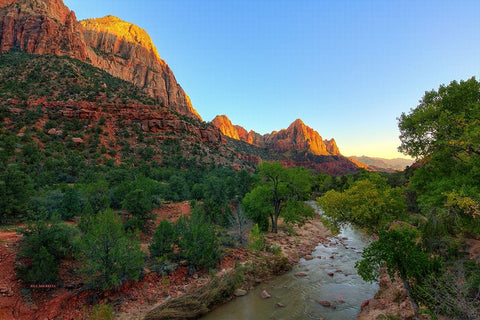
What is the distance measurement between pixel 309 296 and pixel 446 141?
10.6m

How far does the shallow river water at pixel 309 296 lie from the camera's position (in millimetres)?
11289

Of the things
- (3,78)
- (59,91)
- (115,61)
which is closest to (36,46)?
(3,78)

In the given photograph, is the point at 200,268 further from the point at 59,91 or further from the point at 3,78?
the point at 3,78

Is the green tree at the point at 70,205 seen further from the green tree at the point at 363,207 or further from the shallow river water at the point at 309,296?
the green tree at the point at 363,207

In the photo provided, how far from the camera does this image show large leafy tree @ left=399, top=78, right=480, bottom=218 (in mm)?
9352

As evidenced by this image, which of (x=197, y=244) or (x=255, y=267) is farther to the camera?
(x=255, y=267)

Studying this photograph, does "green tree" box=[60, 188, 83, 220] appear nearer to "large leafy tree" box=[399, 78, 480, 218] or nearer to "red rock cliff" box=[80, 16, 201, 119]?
"large leafy tree" box=[399, 78, 480, 218]

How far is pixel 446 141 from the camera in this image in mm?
9453

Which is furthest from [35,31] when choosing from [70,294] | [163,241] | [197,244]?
[197,244]

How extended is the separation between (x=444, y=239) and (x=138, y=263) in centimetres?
1656

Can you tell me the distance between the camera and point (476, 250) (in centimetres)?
1207

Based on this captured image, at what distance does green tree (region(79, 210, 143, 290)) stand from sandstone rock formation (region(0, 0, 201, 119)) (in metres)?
84.6

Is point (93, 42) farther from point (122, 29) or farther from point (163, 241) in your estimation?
point (163, 241)

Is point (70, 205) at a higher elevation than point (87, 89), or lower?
lower
